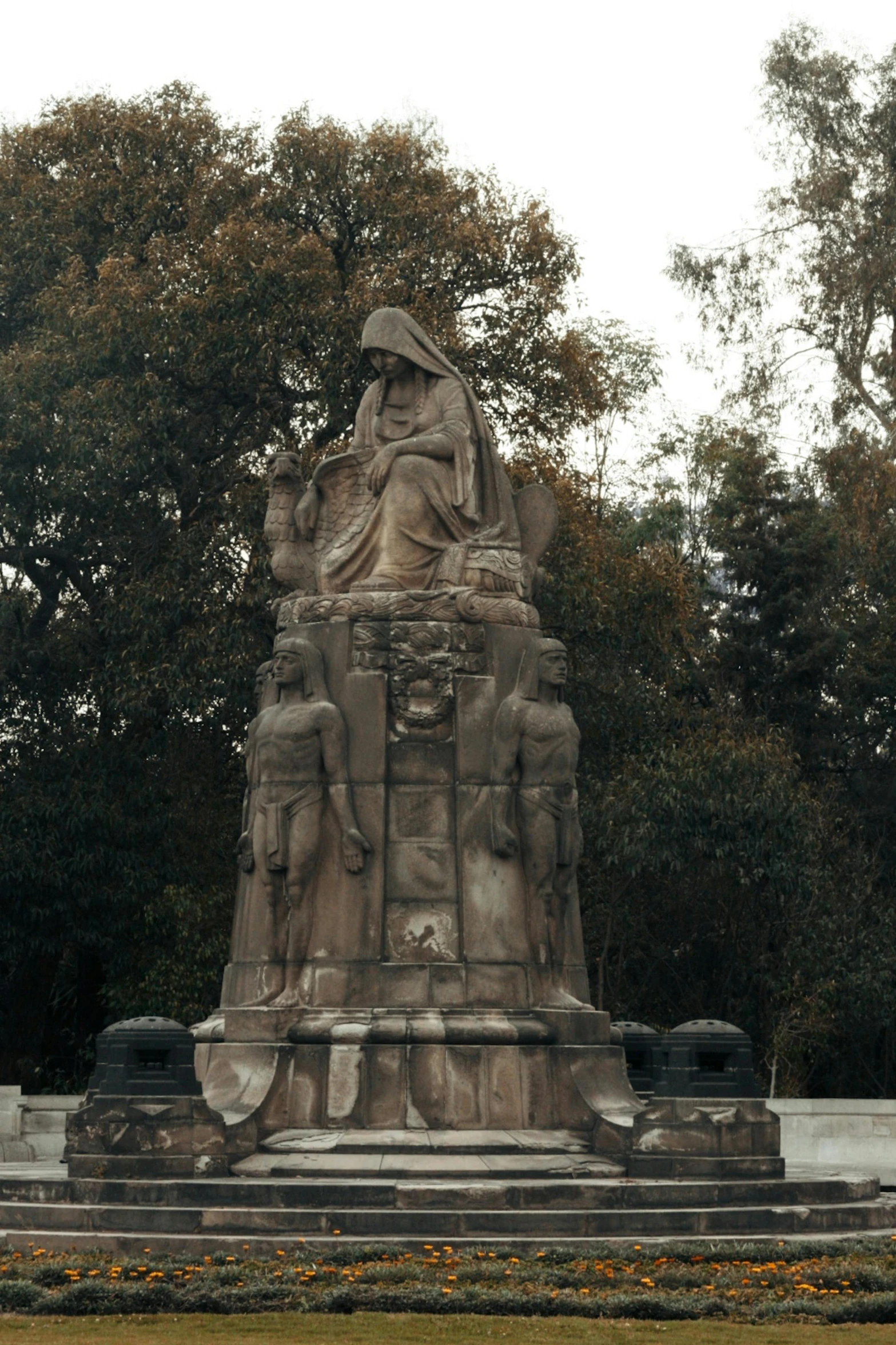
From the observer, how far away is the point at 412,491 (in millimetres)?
17391

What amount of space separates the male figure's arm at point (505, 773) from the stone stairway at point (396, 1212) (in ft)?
8.86

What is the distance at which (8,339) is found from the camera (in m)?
29.9

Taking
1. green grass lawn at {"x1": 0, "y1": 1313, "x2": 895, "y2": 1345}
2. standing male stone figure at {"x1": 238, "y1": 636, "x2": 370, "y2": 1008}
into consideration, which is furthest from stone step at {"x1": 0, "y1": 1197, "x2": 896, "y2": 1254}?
standing male stone figure at {"x1": 238, "y1": 636, "x2": 370, "y2": 1008}

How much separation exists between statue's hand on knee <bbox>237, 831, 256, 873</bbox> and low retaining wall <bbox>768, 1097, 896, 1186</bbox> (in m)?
6.86

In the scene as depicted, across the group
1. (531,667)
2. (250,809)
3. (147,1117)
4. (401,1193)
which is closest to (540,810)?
(531,667)

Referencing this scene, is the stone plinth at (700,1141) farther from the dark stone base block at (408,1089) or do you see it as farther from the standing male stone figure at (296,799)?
the standing male stone figure at (296,799)

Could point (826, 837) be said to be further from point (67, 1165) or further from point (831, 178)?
point (67, 1165)

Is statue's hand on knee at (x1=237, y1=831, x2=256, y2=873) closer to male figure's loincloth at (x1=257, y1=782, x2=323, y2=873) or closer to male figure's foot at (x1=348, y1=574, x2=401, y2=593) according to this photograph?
male figure's loincloth at (x1=257, y1=782, x2=323, y2=873)

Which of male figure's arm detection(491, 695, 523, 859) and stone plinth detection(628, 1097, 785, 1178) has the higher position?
male figure's arm detection(491, 695, 523, 859)

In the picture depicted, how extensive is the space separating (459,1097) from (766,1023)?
15409mm

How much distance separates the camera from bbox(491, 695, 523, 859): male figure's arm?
1653 centimetres

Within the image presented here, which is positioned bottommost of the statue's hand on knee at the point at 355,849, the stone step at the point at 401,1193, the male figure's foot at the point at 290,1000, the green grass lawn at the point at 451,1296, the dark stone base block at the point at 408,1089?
the green grass lawn at the point at 451,1296

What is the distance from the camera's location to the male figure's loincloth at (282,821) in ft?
54.0

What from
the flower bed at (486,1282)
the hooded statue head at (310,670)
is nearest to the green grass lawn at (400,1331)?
the flower bed at (486,1282)
